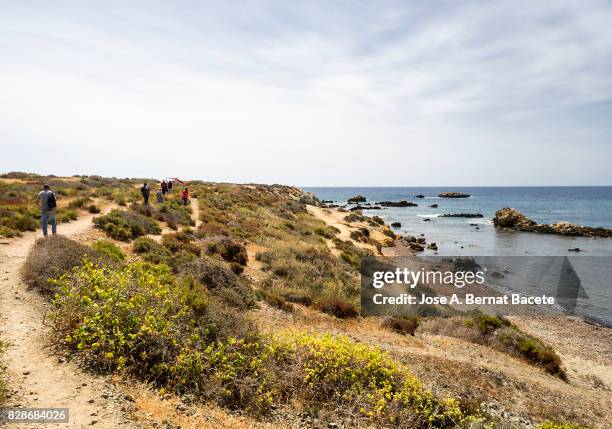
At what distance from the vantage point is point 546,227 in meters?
60.9

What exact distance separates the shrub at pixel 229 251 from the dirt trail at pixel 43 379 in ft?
34.8

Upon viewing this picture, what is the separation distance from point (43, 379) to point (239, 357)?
352 centimetres

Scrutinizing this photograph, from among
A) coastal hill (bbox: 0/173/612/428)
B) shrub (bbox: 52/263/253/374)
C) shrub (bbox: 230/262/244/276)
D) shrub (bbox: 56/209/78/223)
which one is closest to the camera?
coastal hill (bbox: 0/173/612/428)

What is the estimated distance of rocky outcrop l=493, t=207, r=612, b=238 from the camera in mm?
56688

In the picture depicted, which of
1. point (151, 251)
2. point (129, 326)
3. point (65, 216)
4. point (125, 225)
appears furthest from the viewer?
point (65, 216)

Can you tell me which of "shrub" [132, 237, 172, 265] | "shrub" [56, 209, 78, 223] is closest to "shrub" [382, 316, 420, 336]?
"shrub" [132, 237, 172, 265]

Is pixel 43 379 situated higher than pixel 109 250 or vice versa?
pixel 109 250

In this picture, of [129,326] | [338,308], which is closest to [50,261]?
[129,326]

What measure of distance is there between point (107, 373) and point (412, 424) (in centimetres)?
621

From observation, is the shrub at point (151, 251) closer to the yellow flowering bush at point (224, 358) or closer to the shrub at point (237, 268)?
the shrub at point (237, 268)

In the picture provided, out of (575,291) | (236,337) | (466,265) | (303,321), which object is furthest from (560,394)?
(466,265)

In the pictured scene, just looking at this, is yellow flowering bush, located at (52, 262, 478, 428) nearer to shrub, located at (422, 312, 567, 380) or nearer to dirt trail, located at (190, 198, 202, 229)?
shrub, located at (422, 312, 567, 380)

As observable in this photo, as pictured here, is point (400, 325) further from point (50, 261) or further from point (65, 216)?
point (65, 216)

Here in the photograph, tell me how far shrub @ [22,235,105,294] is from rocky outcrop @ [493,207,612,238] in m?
67.5
